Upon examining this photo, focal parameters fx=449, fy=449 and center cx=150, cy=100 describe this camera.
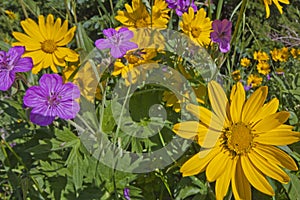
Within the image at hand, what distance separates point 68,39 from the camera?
0.73 meters

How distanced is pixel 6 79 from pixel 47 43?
0.12 meters

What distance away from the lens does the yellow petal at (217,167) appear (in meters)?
0.57

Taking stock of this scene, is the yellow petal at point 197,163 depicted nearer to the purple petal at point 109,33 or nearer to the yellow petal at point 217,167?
the yellow petal at point 217,167

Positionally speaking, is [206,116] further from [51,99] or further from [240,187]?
[51,99]

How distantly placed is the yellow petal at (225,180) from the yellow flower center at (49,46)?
33 centimetres

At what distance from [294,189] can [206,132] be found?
19 cm

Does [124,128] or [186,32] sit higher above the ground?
[186,32]

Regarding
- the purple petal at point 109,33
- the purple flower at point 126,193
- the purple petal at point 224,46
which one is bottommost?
the purple flower at point 126,193

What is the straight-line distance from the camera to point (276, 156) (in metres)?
0.59

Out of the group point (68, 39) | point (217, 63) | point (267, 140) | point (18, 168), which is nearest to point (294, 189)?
point (267, 140)

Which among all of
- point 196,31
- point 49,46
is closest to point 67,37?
point 49,46

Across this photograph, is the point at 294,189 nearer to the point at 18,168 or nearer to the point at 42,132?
the point at 42,132

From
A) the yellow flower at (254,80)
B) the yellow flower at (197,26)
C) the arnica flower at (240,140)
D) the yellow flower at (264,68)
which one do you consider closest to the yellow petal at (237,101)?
the arnica flower at (240,140)

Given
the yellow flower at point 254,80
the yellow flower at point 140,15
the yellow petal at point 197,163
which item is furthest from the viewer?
the yellow flower at point 254,80
